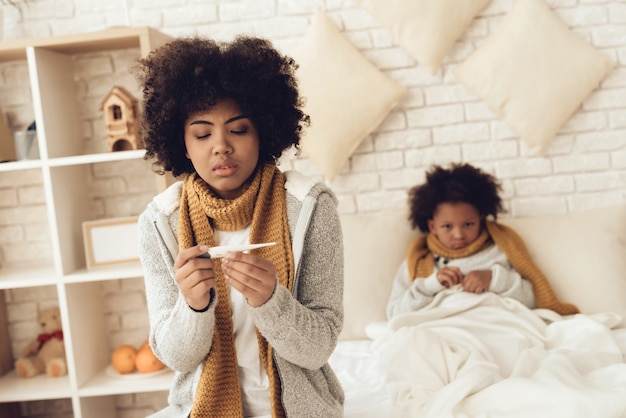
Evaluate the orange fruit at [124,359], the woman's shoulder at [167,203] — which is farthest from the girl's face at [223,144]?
the orange fruit at [124,359]

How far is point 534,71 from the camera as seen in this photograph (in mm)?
2717

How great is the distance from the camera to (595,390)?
1575mm

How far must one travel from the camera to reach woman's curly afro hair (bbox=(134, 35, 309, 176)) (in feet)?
4.84

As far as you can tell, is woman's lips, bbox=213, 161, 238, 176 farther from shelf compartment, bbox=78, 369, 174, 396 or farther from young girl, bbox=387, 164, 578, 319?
shelf compartment, bbox=78, 369, 174, 396

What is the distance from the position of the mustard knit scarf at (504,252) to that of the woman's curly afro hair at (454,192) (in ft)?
0.21

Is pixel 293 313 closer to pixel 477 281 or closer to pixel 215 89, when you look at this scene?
pixel 215 89

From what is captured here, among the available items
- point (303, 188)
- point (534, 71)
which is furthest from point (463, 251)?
point (303, 188)

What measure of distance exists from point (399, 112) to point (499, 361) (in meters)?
1.15

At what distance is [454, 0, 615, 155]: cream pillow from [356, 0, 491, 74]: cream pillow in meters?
0.10

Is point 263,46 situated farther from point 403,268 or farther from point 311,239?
point 403,268

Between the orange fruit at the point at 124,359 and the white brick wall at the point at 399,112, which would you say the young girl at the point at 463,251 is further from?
the orange fruit at the point at 124,359

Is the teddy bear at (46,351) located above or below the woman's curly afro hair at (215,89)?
below

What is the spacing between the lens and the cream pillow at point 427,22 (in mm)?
2709

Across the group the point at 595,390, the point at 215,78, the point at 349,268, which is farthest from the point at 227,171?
the point at 349,268
